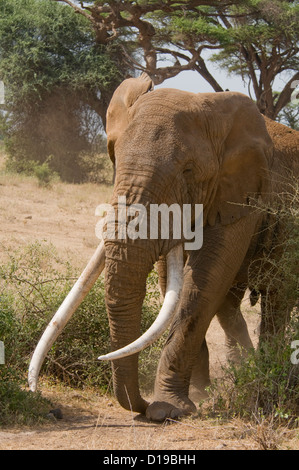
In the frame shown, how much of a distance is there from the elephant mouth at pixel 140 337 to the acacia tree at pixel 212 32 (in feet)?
44.2

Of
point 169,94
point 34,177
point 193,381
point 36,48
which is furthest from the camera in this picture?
point 36,48

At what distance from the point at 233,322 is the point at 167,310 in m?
2.40

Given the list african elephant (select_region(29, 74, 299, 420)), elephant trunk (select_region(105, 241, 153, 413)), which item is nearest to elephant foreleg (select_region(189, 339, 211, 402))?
african elephant (select_region(29, 74, 299, 420))

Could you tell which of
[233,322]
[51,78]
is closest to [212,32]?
[51,78]

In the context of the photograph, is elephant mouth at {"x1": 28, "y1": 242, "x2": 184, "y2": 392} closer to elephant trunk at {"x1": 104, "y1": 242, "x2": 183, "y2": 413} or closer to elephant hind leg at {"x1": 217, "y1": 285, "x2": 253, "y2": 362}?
elephant trunk at {"x1": 104, "y1": 242, "x2": 183, "y2": 413}

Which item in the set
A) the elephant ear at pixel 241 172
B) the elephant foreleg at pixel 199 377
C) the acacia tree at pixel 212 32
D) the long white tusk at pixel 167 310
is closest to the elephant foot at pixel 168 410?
the long white tusk at pixel 167 310

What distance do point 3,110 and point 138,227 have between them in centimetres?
1675

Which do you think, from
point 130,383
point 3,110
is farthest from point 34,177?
point 130,383

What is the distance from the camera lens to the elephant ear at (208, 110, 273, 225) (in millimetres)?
5020

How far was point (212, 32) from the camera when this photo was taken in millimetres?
18344

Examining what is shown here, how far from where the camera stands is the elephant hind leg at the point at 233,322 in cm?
610

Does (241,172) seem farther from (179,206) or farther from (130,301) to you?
(130,301)
